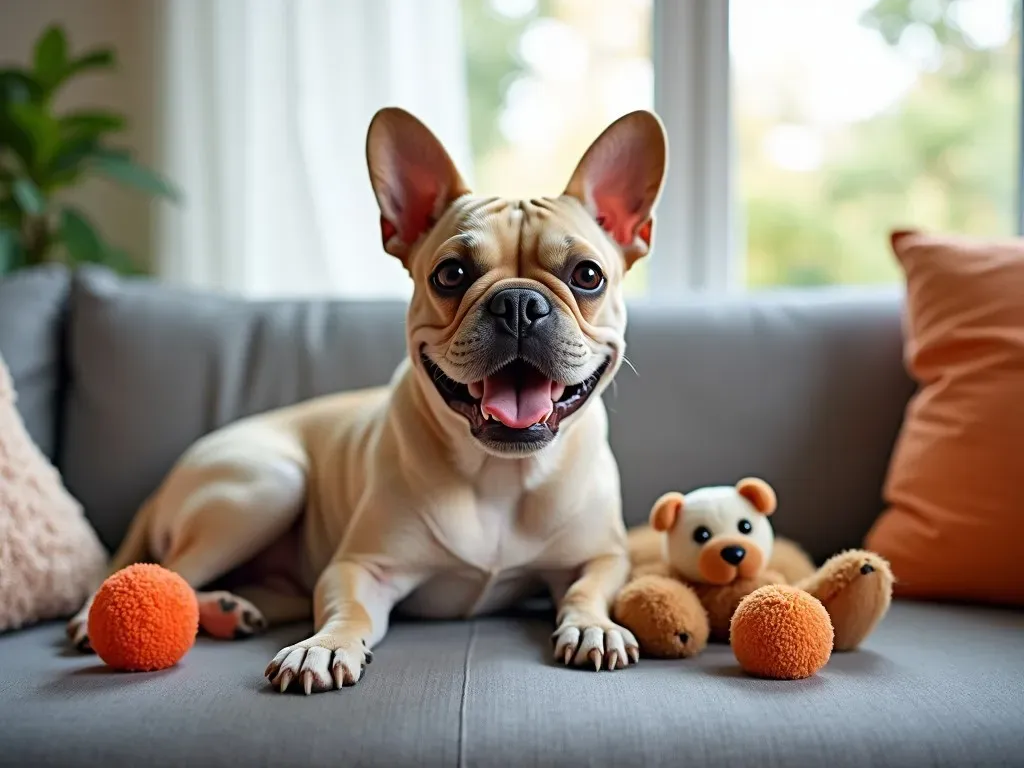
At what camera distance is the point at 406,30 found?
2750 mm

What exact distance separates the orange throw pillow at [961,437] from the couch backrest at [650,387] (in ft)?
0.36

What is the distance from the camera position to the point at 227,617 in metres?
1.72

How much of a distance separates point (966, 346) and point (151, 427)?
5.30 feet

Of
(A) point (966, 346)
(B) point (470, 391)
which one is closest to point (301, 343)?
(B) point (470, 391)

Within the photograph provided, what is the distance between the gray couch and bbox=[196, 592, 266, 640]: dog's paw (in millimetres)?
48

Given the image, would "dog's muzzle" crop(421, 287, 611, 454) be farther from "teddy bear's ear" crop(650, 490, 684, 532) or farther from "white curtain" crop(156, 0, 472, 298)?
"white curtain" crop(156, 0, 472, 298)

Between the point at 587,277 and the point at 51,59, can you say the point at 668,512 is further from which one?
the point at 51,59

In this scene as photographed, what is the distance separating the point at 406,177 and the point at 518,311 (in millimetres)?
409

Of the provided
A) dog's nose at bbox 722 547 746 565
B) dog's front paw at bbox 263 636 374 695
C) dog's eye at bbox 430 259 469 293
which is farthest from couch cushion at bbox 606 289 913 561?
dog's front paw at bbox 263 636 374 695

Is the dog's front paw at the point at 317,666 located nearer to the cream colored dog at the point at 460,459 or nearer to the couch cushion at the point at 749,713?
the cream colored dog at the point at 460,459

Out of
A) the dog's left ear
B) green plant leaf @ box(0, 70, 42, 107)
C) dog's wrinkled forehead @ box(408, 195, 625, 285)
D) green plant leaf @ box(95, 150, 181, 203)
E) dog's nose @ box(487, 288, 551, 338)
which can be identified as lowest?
dog's nose @ box(487, 288, 551, 338)

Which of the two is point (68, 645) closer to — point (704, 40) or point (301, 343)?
point (301, 343)

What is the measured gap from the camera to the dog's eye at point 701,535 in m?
1.65

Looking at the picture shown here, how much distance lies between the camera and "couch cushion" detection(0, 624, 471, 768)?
1212 millimetres
